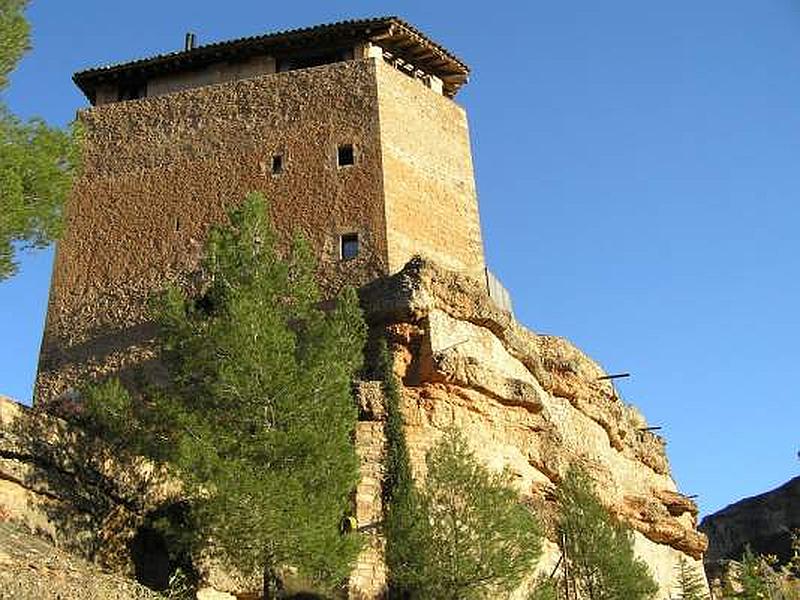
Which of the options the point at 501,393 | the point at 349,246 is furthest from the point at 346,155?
the point at 501,393

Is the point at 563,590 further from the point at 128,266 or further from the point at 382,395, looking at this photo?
the point at 128,266

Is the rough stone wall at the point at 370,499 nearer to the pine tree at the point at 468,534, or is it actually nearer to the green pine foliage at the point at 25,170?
the pine tree at the point at 468,534

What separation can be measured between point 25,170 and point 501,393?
33.0ft

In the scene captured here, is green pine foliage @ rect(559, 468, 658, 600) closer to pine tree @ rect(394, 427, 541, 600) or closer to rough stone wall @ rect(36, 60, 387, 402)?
pine tree @ rect(394, 427, 541, 600)

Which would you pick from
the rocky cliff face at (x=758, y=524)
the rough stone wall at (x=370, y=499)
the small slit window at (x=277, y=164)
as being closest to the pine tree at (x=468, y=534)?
the rough stone wall at (x=370, y=499)

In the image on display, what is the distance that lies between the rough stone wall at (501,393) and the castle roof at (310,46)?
7.63 metres

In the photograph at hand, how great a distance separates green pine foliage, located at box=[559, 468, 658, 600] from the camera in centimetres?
1902

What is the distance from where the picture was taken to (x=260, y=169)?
24.1m

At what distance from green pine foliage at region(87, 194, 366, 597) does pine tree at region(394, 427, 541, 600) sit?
4.95 ft

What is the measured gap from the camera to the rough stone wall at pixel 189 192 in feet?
75.4

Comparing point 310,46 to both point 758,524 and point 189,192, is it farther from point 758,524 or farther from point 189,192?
point 758,524

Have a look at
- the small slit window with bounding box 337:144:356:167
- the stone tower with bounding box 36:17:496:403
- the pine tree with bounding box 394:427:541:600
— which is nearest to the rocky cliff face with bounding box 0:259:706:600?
the pine tree with bounding box 394:427:541:600

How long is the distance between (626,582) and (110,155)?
16123mm

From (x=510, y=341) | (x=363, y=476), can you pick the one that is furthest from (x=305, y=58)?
(x=363, y=476)
